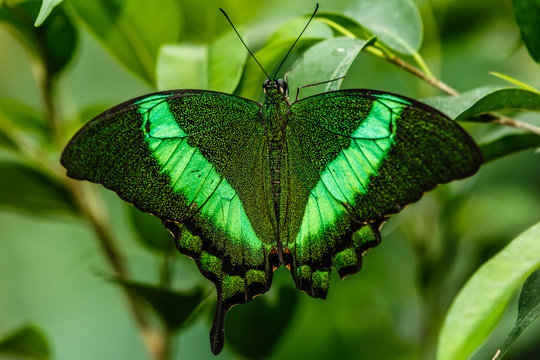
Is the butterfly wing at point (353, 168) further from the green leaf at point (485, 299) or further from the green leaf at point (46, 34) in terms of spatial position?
the green leaf at point (46, 34)

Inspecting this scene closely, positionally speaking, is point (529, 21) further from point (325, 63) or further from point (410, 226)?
point (410, 226)

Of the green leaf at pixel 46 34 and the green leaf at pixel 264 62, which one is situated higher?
the green leaf at pixel 46 34

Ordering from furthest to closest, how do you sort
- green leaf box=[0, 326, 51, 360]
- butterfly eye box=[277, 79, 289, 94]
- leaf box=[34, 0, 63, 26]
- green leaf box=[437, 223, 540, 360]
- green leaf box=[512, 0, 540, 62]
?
green leaf box=[0, 326, 51, 360] → butterfly eye box=[277, 79, 289, 94] → green leaf box=[512, 0, 540, 62] → leaf box=[34, 0, 63, 26] → green leaf box=[437, 223, 540, 360]

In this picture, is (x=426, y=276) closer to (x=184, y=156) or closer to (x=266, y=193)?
(x=266, y=193)

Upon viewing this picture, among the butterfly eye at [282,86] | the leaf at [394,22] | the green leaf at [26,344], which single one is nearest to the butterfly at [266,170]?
the butterfly eye at [282,86]

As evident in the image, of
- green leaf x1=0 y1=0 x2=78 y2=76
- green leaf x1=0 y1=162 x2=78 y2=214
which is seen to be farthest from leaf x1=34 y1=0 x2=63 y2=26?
green leaf x1=0 y1=162 x2=78 y2=214

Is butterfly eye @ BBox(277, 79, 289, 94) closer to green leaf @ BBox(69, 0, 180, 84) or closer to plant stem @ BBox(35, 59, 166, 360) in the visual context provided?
green leaf @ BBox(69, 0, 180, 84)

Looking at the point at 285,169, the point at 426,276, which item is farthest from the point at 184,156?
the point at 426,276
